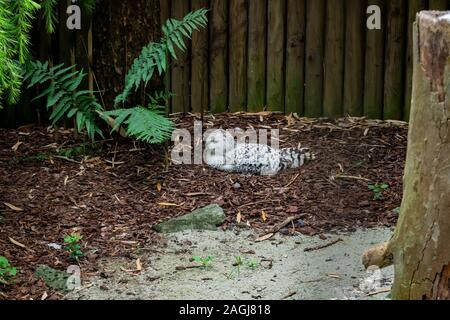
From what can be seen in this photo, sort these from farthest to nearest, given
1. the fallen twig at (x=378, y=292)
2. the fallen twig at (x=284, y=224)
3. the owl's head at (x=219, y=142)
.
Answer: the owl's head at (x=219, y=142) < the fallen twig at (x=284, y=224) < the fallen twig at (x=378, y=292)

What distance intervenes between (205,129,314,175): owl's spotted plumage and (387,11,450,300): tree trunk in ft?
7.37

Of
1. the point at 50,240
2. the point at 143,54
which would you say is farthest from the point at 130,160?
the point at 50,240

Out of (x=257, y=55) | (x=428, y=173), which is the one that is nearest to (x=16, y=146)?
(x=257, y=55)

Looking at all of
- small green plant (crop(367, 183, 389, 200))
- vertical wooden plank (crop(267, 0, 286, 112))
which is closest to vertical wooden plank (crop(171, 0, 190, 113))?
vertical wooden plank (crop(267, 0, 286, 112))

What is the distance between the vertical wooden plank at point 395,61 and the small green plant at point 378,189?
1.41 metres

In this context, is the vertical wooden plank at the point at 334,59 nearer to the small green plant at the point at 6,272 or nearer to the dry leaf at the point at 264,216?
the dry leaf at the point at 264,216

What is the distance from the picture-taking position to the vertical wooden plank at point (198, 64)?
6.94m

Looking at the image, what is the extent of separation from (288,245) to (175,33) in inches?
74.7

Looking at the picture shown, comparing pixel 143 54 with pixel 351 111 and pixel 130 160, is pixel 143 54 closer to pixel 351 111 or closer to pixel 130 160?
pixel 130 160

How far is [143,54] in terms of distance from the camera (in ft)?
19.5

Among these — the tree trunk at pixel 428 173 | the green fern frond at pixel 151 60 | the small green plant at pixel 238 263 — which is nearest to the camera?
the tree trunk at pixel 428 173

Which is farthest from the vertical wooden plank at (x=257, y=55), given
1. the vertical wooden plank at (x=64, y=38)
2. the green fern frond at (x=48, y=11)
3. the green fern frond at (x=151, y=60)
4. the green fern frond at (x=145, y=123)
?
the green fern frond at (x=48, y=11)

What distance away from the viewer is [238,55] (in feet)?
22.8

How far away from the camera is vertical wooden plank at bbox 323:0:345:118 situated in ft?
22.4
